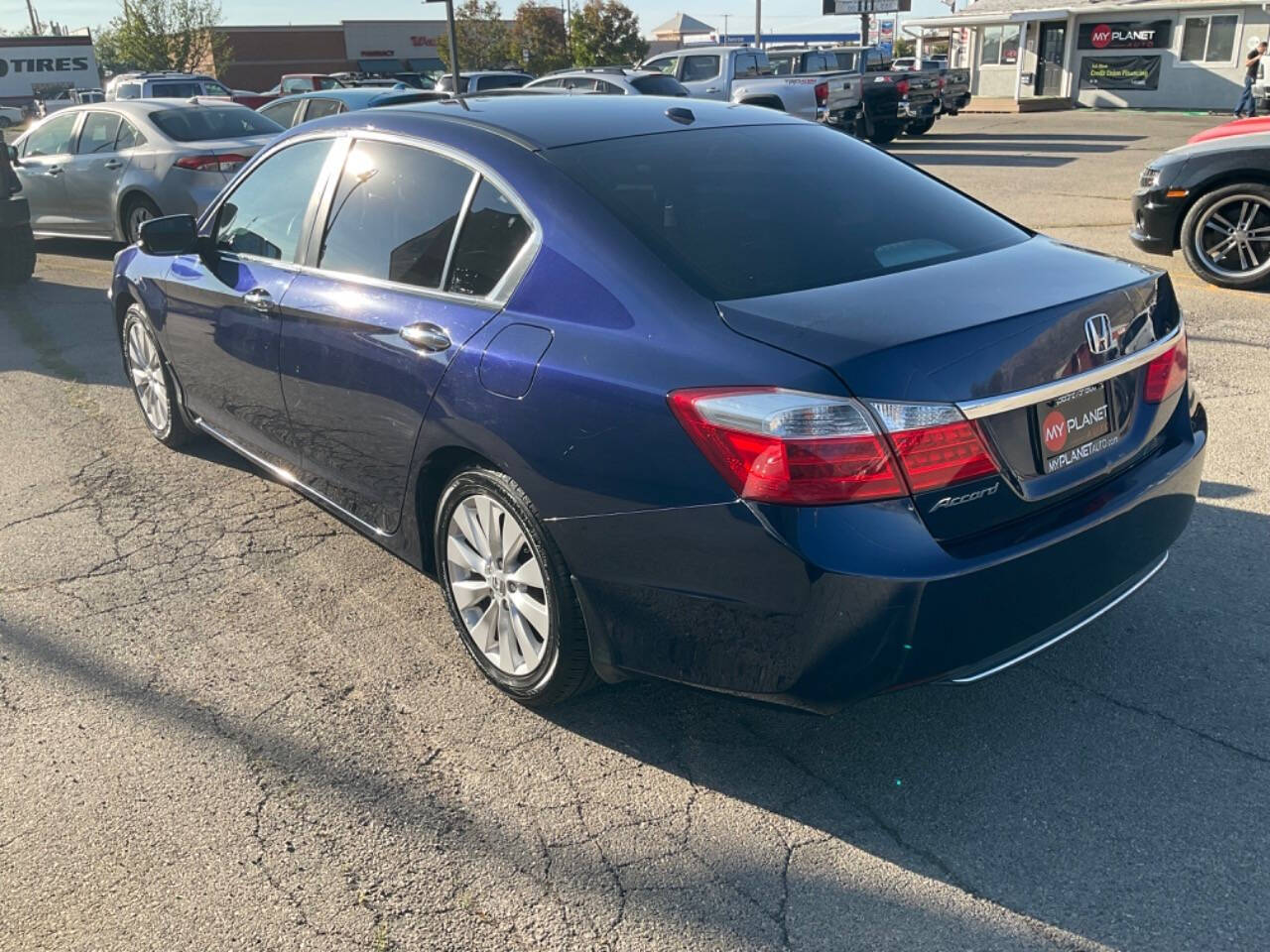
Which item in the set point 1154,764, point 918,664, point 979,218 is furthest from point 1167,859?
point 979,218

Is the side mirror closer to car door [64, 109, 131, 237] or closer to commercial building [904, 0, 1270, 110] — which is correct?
car door [64, 109, 131, 237]

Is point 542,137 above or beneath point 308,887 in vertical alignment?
above

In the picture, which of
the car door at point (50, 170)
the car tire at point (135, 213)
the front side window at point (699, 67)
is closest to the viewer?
the car tire at point (135, 213)

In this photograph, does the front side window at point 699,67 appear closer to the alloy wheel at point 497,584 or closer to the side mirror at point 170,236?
the side mirror at point 170,236

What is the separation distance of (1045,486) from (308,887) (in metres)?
2.04

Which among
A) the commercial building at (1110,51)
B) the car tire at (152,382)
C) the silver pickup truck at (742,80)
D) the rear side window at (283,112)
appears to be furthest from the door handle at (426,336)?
the commercial building at (1110,51)

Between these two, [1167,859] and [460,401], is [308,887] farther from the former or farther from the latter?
[1167,859]

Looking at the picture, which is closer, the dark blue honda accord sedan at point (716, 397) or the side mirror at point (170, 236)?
the dark blue honda accord sedan at point (716, 397)

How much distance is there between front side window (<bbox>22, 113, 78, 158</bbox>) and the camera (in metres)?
12.2

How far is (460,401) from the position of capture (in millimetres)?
3250

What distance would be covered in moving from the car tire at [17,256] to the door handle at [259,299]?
26.5 ft

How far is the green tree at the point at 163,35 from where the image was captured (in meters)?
50.6

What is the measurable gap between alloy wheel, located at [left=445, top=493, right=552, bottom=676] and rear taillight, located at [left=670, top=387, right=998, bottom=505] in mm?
832

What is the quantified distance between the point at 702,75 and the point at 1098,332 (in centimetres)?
2066
